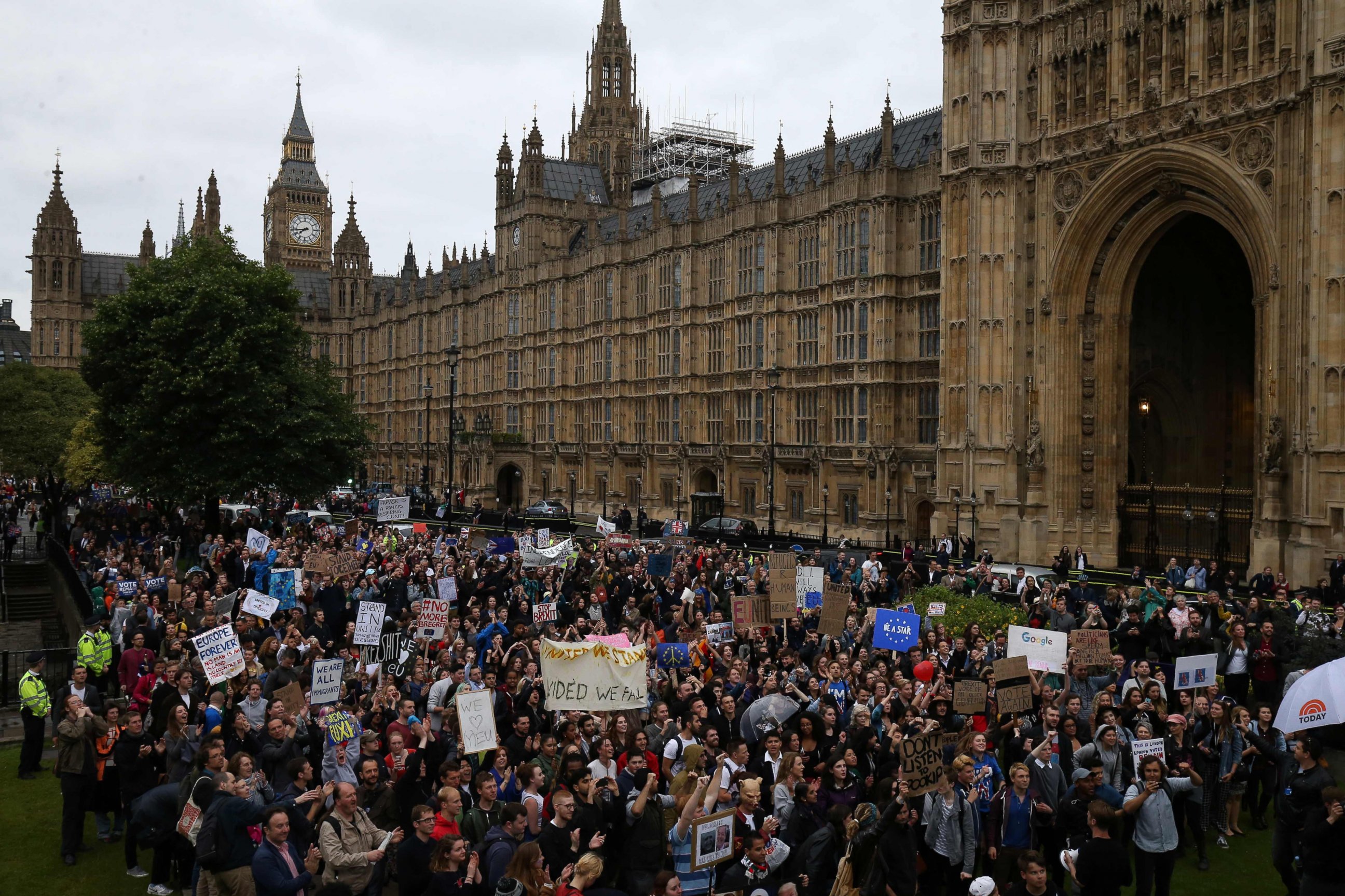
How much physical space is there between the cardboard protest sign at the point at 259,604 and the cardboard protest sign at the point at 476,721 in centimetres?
765

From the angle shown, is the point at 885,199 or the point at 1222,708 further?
the point at 885,199

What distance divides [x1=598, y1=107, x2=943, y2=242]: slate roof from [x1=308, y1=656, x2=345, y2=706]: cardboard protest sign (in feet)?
122

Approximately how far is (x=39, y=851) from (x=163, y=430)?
27205 mm

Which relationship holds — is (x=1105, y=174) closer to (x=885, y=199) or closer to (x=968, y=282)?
(x=968, y=282)

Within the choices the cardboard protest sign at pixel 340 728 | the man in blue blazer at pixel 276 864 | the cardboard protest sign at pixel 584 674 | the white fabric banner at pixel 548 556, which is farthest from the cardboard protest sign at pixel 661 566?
the man in blue blazer at pixel 276 864

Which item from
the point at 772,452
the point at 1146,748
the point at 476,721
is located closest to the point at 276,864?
the point at 476,721

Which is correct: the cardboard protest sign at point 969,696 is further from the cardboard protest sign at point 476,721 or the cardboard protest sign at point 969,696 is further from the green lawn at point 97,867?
the cardboard protest sign at point 476,721

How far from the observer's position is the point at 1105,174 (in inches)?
1361

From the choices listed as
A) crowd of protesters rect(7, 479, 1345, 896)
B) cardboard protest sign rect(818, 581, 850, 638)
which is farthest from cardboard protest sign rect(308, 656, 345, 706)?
cardboard protest sign rect(818, 581, 850, 638)

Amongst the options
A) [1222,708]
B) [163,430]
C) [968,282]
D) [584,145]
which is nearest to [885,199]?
[968,282]

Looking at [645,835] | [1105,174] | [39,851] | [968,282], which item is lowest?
[39,851]

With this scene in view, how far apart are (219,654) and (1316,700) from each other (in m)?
12.0

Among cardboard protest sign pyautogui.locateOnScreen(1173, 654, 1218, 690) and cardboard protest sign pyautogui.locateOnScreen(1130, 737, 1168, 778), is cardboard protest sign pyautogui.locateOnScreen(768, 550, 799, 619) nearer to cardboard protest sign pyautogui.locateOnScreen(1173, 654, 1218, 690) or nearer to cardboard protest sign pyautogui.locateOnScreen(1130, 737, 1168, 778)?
cardboard protest sign pyautogui.locateOnScreen(1173, 654, 1218, 690)

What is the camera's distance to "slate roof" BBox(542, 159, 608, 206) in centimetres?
7456
